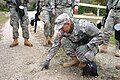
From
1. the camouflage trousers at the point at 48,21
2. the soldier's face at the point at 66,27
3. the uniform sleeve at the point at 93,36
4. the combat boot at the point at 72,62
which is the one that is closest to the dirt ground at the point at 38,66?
the combat boot at the point at 72,62

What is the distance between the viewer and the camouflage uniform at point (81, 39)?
559 cm

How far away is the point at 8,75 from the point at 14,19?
2292 mm

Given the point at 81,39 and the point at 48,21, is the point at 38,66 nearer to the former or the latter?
the point at 81,39

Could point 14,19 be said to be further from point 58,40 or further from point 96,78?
point 96,78

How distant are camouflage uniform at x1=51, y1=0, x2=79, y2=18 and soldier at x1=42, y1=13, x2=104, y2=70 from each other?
1774 millimetres

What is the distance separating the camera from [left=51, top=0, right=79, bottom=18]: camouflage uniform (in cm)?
761

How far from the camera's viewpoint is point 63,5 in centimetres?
767

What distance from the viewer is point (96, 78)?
5695 millimetres

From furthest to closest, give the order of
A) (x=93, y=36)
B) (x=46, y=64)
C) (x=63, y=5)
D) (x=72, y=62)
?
1. (x=63, y=5)
2. (x=72, y=62)
3. (x=46, y=64)
4. (x=93, y=36)

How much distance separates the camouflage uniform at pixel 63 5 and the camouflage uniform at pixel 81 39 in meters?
1.77

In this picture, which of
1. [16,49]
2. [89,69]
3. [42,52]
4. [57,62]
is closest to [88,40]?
[89,69]

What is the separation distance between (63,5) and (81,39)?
2.04 metres

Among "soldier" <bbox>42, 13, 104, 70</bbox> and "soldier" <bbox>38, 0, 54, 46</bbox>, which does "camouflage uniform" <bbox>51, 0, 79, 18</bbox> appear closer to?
"soldier" <bbox>38, 0, 54, 46</bbox>

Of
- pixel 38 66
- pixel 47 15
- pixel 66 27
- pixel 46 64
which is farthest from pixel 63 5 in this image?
pixel 66 27
